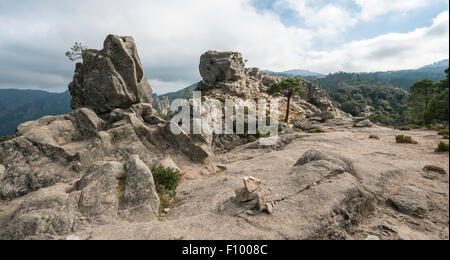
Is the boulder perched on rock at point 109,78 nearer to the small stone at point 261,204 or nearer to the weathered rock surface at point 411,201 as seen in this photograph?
the small stone at point 261,204

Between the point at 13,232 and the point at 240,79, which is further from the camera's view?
the point at 240,79

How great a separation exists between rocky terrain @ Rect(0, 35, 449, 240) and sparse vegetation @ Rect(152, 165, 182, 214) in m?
0.80

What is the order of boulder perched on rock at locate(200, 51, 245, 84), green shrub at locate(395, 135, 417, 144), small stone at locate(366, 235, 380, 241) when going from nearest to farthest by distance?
1. small stone at locate(366, 235, 380, 241)
2. green shrub at locate(395, 135, 417, 144)
3. boulder perched on rock at locate(200, 51, 245, 84)

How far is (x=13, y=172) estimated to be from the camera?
44.3 feet

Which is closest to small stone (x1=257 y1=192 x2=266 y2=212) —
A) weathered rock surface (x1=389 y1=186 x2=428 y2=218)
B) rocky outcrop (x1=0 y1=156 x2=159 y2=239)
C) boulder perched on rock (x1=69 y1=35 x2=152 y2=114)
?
rocky outcrop (x1=0 y1=156 x2=159 y2=239)

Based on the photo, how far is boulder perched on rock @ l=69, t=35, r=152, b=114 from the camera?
2038 cm

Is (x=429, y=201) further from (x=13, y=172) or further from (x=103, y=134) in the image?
(x=13, y=172)

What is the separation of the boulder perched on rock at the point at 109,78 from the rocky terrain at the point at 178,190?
4.7 inches

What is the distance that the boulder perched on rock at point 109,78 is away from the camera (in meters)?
20.4

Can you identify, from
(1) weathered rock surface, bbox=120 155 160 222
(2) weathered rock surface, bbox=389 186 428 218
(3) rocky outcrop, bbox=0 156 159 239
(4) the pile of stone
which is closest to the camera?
(3) rocky outcrop, bbox=0 156 159 239

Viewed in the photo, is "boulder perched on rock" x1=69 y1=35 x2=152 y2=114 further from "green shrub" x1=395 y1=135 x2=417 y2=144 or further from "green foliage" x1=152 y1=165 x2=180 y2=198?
"green shrub" x1=395 y1=135 x2=417 y2=144

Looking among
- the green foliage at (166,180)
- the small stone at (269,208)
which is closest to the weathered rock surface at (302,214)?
the small stone at (269,208)

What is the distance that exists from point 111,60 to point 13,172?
13293 millimetres

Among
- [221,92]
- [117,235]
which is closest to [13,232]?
[117,235]
